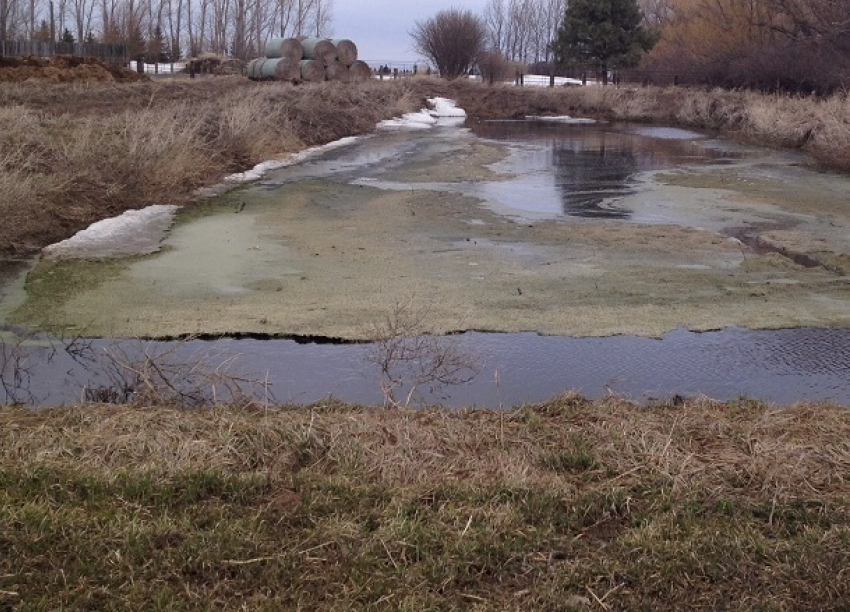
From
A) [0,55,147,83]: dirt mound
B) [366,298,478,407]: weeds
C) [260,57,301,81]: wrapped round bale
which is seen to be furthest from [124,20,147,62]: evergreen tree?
[366,298,478,407]: weeds

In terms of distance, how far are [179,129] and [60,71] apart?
16719 millimetres

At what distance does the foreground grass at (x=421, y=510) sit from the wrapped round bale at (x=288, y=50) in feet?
121

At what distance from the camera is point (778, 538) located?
13.1 ft

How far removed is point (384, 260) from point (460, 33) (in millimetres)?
48475

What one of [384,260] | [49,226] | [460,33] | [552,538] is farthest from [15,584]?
[460,33]

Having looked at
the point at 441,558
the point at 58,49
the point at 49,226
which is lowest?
the point at 441,558

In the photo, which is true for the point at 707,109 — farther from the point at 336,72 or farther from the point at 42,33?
the point at 42,33

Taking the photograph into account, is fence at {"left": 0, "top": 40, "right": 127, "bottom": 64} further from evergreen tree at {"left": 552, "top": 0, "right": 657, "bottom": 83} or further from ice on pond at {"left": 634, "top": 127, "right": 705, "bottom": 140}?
evergreen tree at {"left": 552, "top": 0, "right": 657, "bottom": 83}

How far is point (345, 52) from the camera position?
42219 millimetres

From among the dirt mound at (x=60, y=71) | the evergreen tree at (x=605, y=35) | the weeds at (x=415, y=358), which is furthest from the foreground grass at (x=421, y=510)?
the evergreen tree at (x=605, y=35)

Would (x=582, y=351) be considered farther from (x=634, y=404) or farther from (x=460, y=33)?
(x=460, y=33)

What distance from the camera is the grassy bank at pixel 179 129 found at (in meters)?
12.5

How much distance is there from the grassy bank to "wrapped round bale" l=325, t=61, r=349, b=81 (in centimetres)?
210

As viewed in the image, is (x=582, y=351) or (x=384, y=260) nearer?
(x=582, y=351)
